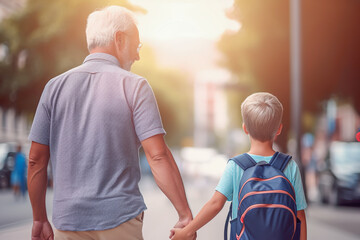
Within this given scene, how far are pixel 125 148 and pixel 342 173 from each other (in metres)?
14.3

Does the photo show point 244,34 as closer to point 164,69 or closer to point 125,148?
point 125,148

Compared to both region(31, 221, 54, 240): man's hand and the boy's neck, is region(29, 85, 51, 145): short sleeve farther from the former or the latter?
the boy's neck

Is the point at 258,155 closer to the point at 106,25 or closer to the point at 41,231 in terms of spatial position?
the point at 106,25

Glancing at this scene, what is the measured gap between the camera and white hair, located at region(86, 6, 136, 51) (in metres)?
2.88

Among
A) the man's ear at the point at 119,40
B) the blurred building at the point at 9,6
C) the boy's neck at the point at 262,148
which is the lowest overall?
the boy's neck at the point at 262,148

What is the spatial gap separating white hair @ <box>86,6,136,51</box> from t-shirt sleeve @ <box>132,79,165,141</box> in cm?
32

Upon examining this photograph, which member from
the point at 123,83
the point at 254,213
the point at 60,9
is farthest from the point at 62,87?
the point at 60,9

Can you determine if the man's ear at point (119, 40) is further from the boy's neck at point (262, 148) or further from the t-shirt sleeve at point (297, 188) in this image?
the t-shirt sleeve at point (297, 188)

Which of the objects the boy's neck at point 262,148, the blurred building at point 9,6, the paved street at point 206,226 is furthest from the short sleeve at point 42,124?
the blurred building at point 9,6

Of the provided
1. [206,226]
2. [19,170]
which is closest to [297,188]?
[206,226]

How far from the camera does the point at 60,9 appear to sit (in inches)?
822

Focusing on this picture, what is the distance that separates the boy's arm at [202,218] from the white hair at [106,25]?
0.95 meters

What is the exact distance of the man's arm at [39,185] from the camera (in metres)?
2.83

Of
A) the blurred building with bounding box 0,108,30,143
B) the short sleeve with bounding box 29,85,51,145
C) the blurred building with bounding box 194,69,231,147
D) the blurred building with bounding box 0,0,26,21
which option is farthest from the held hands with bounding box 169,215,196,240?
the blurred building with bounding box 194,69,231,147
